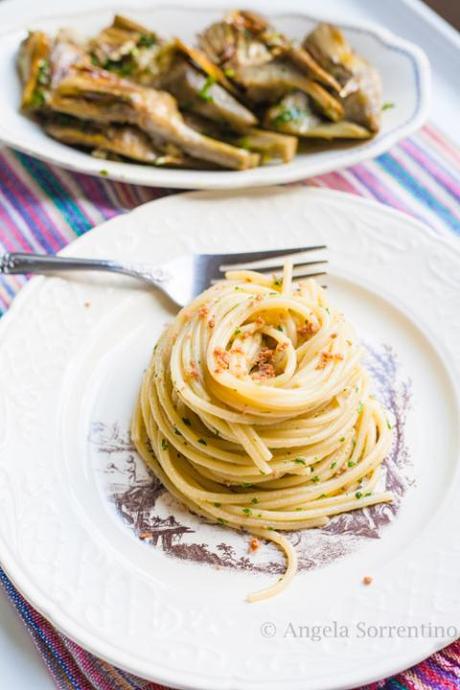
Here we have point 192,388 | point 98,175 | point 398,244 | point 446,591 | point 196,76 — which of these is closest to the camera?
point 446,591

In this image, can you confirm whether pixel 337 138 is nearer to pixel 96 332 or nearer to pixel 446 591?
pixel 96 332

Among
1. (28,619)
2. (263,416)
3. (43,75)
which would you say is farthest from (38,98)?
(28,619)

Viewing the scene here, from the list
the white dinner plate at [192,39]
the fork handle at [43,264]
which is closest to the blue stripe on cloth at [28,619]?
the fork handle at [43,264]

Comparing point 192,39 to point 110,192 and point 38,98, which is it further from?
point 110,192

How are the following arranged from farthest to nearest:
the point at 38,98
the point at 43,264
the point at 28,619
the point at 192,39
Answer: the point at 192,39
the point at 38,98
the point at 43,264
the point at 28,619

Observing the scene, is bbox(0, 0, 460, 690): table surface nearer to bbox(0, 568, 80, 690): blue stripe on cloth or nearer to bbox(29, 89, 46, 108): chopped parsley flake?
bbox(29, 89, 46, 108): chopped parsley flake

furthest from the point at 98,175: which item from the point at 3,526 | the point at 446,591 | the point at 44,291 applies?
the point at 446,591
